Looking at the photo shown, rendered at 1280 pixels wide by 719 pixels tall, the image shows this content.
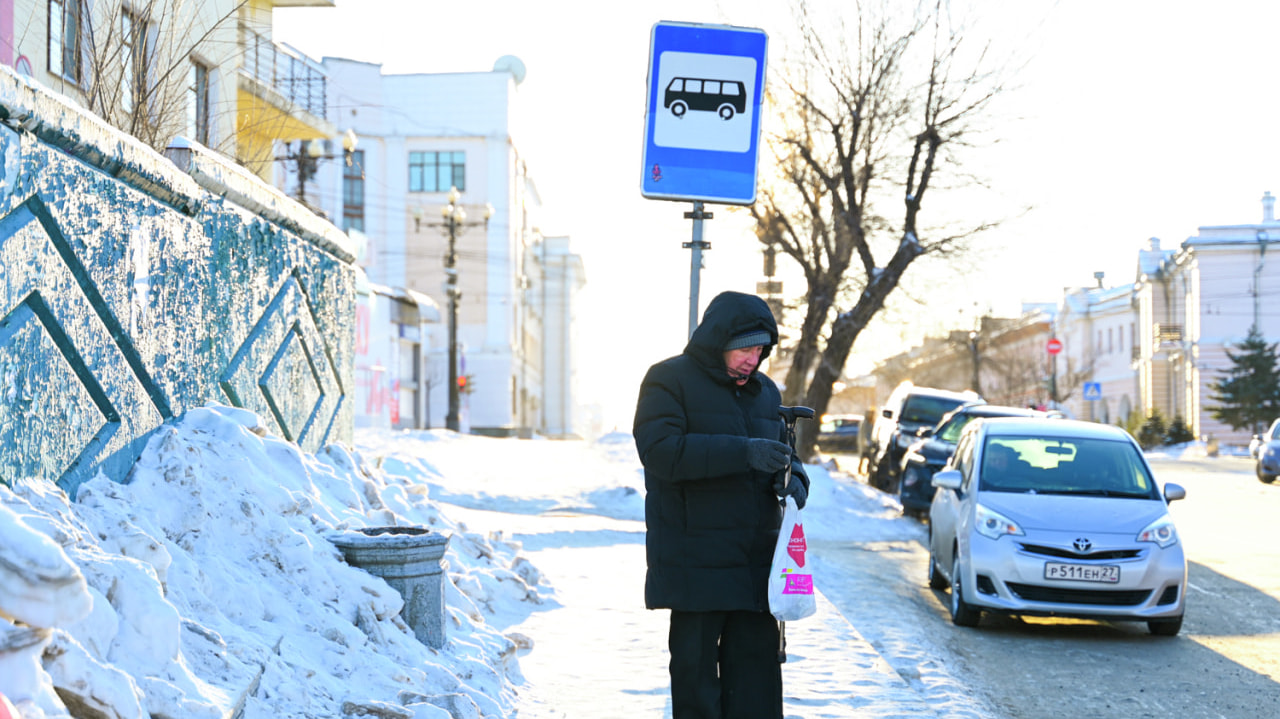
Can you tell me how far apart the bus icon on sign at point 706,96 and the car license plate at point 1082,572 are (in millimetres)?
4587

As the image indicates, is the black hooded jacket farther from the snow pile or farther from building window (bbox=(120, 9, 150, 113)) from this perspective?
building window (bbox=(120, 9, 150, 113))

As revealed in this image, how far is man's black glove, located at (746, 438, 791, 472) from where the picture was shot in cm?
443

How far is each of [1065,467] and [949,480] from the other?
910 millimetres

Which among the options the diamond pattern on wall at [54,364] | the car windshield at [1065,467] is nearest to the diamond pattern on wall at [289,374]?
the diamond pattern on wall at [54,364]

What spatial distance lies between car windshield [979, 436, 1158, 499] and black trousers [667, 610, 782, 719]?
19.4 ft

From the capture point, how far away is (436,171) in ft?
234

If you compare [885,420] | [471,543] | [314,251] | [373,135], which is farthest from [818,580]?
[373,135]

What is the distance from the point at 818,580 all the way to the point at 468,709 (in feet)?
23.5

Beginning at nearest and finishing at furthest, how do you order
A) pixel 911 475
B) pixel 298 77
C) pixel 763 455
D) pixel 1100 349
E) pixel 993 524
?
pixel 763 455, pixel 993 524, pixel 911 475, pixel 298 77, pixel 1100 349

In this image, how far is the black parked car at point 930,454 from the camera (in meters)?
17.9

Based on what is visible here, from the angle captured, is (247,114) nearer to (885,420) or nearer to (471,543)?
(471,543)

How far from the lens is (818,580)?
12.0 m

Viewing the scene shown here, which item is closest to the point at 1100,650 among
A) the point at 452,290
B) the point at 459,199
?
the point at 452,290

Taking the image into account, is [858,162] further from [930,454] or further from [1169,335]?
[1169,335]
